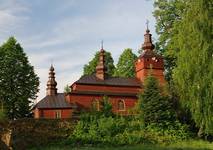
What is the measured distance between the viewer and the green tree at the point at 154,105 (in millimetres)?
31266

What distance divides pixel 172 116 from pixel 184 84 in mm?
5644

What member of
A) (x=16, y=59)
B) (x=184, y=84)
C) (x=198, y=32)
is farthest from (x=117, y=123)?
(x=16, y=59)

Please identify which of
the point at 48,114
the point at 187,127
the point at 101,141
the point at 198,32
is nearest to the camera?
the point at 198,32

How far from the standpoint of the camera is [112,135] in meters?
30.2

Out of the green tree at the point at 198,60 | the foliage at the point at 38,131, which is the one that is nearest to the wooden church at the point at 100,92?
the foliage at the point at 38,131

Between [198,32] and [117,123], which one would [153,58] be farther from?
[198,32]

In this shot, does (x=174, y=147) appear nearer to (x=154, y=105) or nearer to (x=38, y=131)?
(x=154, y=105)

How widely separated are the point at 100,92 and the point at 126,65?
14.5 meters

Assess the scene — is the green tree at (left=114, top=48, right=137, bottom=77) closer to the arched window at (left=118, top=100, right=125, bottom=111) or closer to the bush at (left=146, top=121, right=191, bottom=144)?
the arched window at (left=118, top=100, right=125, bottom=111)

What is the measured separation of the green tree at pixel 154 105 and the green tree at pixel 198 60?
459 cm

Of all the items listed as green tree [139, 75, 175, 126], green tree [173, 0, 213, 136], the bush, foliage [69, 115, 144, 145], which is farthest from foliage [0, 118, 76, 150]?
green tree [173, 0, 213, 136]

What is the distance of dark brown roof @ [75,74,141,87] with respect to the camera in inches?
1992

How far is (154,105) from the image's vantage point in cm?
3134

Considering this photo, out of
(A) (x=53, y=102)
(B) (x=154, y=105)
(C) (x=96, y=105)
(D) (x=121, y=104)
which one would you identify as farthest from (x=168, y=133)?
(A) (x=53, y=102)
